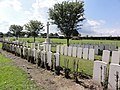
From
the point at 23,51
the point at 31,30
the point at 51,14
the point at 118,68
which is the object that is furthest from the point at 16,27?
the point at 118,68

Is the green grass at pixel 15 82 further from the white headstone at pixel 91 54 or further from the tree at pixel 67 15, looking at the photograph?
the tree at pixel 67 15

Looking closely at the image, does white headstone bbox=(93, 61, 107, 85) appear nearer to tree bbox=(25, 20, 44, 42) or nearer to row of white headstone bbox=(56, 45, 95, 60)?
→ row of white headstone bbox=(56, 45, 95, 60)

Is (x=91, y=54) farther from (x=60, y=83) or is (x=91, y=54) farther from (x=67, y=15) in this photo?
(x=67, y=15)

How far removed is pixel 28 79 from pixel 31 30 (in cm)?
4634

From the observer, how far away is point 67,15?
31.7m

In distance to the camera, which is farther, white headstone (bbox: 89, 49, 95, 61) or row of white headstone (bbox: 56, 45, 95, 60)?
row of white headstone (bbox: 56, 45, 95, 60)

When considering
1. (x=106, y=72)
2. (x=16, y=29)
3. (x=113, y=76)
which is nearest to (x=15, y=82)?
(x=106, y=72)

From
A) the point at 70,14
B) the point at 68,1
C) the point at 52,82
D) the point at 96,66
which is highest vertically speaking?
the point at 68,1

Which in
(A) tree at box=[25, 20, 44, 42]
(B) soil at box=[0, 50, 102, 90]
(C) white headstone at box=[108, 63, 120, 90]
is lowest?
(B) soil at box=[0, 50, 102, 90]

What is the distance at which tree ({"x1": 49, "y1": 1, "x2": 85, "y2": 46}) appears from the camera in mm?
31641

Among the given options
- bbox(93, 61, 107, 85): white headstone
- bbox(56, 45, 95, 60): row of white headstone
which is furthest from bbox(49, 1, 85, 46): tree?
bbox(93, 61, 107, 85): white headstone

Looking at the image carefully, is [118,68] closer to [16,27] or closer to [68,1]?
[68,1]

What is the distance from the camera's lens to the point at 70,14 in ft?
104

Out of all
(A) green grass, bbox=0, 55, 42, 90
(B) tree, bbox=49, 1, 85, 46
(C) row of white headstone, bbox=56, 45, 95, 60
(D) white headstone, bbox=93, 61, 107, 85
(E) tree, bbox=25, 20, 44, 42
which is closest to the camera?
(A) green grass, bbox=0, 55, 42, 90
